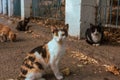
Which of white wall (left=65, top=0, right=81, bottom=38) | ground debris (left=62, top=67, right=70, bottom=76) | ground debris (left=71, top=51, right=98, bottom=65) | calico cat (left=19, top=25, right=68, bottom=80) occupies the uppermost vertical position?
white wall (left=65, top=0, right=81, bottom=38)

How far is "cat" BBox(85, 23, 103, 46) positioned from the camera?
306 inches

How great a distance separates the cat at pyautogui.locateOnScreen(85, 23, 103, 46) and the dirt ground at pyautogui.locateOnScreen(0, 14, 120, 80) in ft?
0.50

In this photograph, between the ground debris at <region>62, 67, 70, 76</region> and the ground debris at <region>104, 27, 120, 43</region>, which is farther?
the ground debris at <region>104, 27, 120, 43</region>

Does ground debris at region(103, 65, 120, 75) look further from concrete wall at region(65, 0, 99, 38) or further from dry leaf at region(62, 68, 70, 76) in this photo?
concrete wall at region(65, 0, 99, 38)

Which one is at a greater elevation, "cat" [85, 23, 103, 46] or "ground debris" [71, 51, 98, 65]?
"cat" [85, 23, 103, 46]

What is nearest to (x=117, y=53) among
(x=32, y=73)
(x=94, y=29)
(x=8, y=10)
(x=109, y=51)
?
(x=109, y=51)

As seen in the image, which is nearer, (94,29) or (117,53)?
(117,53)

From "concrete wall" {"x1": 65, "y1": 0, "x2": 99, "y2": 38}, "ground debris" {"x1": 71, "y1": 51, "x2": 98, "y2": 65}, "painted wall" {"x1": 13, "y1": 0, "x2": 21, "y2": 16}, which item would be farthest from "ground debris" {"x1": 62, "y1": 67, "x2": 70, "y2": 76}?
"painted wall" {"x1": 13, "y1": 0, "x2": 21, "y2": 16}

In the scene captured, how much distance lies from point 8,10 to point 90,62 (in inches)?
305

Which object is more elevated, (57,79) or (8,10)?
(8,10)

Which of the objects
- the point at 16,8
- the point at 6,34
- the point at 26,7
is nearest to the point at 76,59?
the point at 6,34

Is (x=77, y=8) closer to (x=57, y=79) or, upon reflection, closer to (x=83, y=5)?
(x=83, y=5)

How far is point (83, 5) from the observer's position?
26.6ft

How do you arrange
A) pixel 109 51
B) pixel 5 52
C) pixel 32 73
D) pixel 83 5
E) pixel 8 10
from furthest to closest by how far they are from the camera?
pixel 8 10 < pixel 83 5 < pixel 5 52 < pixel 109 51 < pixel 32 73
